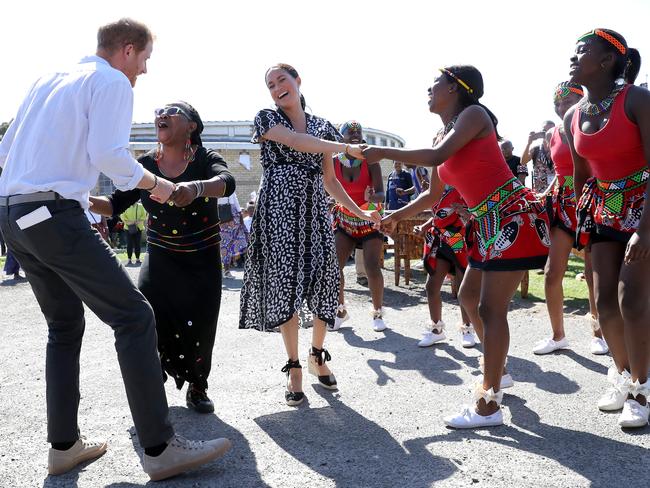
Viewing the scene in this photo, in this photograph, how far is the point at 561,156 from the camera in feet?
17.7

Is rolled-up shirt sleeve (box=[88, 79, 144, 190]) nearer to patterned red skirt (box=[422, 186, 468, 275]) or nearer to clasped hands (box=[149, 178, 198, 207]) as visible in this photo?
clasped hands (box=[149, 178, 198, 207])

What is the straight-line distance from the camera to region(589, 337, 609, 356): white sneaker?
5418mm

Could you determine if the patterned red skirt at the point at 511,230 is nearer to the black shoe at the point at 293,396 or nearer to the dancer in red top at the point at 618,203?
the dancer in red top at the point at 618,203

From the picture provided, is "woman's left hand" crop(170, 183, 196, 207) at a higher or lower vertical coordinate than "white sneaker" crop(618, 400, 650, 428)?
higher

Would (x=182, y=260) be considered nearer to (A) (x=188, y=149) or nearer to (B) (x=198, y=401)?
(A) (x=188, y=149)

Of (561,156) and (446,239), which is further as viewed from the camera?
(446,239)

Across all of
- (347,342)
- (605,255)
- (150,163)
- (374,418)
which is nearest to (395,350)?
(347,342)

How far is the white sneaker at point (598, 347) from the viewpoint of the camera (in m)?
5.42

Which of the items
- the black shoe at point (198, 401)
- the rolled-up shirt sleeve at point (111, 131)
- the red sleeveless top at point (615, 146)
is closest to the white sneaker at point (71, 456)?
the black shoe at point (198, 401)

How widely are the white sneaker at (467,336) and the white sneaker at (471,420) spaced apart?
2093 millimetres

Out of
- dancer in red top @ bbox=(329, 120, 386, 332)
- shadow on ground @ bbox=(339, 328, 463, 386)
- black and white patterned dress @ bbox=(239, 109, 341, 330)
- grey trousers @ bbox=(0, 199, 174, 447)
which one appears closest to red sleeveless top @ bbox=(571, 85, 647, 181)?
black and white patterned dress @ bbox=(239, 109, 341, 330)

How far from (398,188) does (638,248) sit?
33.7 ft

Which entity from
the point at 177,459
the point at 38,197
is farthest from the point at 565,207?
the point at 38,197

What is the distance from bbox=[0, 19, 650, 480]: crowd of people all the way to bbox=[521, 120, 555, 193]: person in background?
7.74ft
